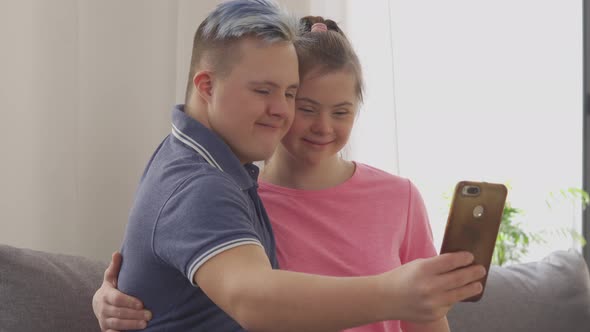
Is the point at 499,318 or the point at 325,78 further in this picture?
the point at 499,318

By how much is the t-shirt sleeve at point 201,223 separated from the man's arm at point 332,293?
23mm

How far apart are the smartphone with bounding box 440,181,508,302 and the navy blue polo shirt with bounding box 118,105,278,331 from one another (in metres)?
0.25

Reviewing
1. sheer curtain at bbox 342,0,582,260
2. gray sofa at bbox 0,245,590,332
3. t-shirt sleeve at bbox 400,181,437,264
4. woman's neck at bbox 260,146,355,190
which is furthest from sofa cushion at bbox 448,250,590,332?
sheer curtain at bbox 342,0,582,260

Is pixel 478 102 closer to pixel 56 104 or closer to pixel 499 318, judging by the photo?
pixel 499 318

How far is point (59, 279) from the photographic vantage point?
5.75ft

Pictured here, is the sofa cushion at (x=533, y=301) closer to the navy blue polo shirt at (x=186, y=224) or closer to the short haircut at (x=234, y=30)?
the navy blue polo shirt at (x=186, y=224)

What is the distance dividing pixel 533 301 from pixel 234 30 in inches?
55.3

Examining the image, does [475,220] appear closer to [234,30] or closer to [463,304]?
[234,30]

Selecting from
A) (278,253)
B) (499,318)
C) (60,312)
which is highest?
(278,253)

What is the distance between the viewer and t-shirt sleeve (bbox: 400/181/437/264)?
172 centimetres

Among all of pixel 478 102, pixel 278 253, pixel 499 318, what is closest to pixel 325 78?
pixel 278 253

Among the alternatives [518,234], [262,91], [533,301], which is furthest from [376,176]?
[518,234]

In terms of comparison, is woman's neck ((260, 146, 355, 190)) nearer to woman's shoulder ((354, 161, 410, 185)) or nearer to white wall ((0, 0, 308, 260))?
woman's shoulder ((354, 161, 410, 185))

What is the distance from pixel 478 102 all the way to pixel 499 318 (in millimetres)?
1579
